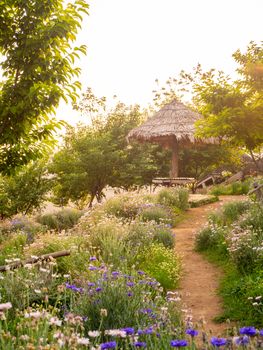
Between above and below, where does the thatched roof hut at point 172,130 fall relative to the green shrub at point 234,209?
above

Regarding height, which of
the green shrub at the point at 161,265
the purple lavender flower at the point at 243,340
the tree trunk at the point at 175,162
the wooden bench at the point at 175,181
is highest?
the tree trunk at the point at 175,162

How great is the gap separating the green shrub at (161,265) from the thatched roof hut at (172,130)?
13621 mm

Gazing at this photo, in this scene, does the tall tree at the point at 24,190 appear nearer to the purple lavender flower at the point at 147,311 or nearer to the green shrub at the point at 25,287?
the green shrub at the point at 25,287

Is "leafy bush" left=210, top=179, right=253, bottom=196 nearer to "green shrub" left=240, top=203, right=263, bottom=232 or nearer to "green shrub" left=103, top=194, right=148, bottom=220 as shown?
"green shrub" left=103, top=194, right=148, bottom=220

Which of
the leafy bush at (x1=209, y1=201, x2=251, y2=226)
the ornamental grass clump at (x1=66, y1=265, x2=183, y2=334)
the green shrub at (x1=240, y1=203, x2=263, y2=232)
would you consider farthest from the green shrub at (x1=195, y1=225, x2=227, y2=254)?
the ornamental grass clump at (x1=66, y1=265, x2=183, y2=334)

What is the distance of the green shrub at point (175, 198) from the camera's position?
16.5 meters

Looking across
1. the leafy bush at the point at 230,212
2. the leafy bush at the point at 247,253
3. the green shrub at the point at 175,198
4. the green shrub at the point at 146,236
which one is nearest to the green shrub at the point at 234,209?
the leafy bush at the point at 230,212

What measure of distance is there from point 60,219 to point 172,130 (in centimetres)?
899

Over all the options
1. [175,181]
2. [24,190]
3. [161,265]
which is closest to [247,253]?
[161,265]

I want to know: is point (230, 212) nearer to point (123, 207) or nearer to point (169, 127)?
point (123, 207)

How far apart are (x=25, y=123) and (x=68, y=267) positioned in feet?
10.5

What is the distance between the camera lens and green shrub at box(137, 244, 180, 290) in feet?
24.5

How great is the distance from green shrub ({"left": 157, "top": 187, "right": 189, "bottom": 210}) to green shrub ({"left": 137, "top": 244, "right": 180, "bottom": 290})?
733 centimetres

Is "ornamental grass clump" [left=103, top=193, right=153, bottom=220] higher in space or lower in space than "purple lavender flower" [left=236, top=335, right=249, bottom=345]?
higher
